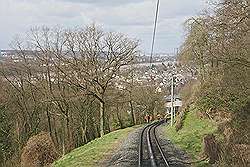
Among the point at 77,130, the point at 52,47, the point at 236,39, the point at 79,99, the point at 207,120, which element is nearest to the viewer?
the point at 236,39

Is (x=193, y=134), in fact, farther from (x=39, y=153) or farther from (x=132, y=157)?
(x=39, y=153)

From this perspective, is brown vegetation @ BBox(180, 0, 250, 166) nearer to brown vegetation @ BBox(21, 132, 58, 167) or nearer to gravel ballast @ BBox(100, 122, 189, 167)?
gravel ballast @ BBox(100, 122, 189, 167)

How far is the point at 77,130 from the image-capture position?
49344 millimetres

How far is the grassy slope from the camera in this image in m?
25.8

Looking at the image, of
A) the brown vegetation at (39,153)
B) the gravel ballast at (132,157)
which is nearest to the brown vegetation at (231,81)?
the gravel ballast at (132,157)

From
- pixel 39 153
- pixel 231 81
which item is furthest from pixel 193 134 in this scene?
pixel 39 153

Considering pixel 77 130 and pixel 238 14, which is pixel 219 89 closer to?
pixel 238 14

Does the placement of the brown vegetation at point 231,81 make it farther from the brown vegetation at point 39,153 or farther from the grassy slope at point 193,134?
the brown vegetation at point 39,153

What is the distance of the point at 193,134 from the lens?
32094mm

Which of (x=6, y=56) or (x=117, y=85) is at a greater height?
(x=6, y=56)

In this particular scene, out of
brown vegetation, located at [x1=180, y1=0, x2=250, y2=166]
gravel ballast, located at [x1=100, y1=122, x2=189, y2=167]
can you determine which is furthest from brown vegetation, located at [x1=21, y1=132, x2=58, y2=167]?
brown vegetation, located at [x1=180, y1=0, x2=250, y2=166]

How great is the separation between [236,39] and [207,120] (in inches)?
677

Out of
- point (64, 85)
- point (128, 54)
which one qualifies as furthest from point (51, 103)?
point (128, 54)

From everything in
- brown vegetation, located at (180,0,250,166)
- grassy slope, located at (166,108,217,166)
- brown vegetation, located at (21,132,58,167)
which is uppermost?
brown vegetation, located at (180,0,250,166)
